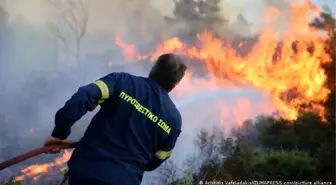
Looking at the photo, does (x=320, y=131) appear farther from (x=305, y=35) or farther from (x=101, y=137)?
(x=101, y=137)

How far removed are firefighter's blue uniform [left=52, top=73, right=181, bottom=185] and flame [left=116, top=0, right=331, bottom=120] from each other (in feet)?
19.9

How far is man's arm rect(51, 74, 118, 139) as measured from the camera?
1816 millimetres

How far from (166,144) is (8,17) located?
5.79 metres

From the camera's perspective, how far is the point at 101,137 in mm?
1960

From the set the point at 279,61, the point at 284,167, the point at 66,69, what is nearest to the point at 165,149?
the point at 284,167

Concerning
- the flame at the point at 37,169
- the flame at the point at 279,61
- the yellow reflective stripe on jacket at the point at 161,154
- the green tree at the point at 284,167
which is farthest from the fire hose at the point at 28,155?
the flame at the point at 279,61

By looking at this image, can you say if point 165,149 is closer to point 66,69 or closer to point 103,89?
point 103,89

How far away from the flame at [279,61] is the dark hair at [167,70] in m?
5.91

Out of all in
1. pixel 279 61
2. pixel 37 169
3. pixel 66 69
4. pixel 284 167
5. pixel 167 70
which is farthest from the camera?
pixel 279 61

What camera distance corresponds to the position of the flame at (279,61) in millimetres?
8211

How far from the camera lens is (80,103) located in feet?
5.97

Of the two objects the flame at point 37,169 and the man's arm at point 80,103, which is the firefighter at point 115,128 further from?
the flame at point 37,169

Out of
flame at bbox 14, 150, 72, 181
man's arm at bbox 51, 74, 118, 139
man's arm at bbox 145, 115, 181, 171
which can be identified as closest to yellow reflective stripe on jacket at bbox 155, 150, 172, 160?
man's arm at bbox 145, 115, 181, 171

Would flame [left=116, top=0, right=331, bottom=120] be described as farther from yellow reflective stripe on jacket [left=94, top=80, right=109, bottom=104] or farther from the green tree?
yellow reflective stripe on jacket [left=94, top=80, right=109, bottom=104]
